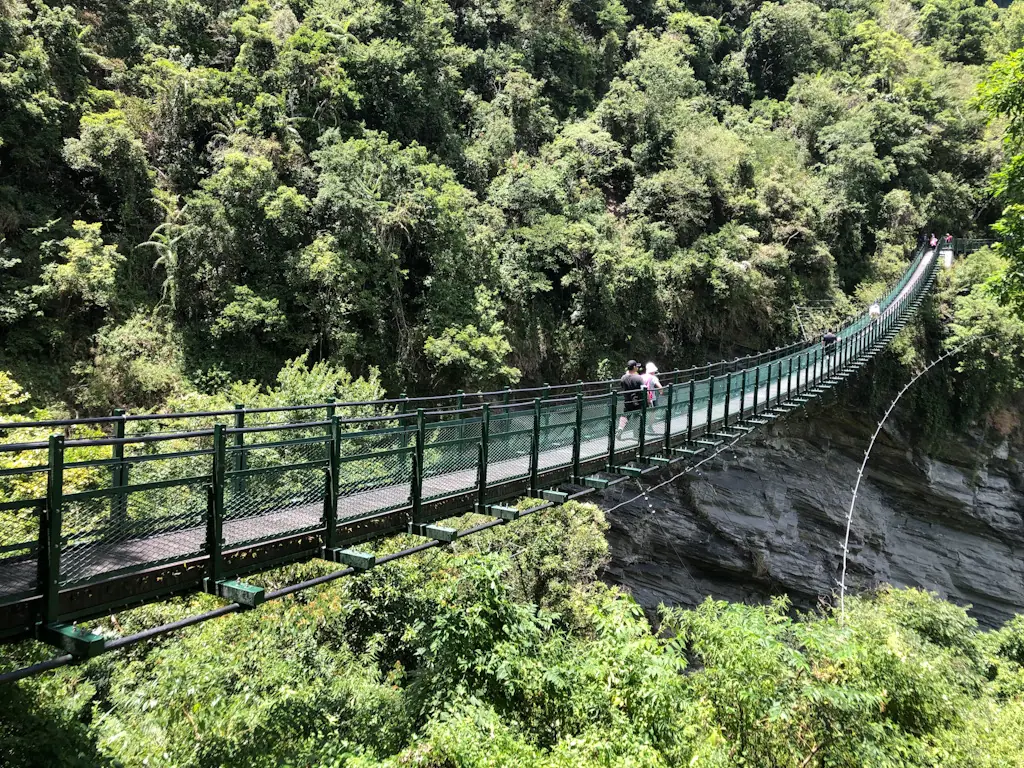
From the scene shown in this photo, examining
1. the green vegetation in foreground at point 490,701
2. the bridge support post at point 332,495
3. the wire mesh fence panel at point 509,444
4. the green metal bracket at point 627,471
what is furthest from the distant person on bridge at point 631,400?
the bridge support post at point 332,495

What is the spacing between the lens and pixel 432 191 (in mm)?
12828

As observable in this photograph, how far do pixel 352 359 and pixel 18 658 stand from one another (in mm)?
7686

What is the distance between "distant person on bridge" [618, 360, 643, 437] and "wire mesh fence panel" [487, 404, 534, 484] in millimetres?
1887

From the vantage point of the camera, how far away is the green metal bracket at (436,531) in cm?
492

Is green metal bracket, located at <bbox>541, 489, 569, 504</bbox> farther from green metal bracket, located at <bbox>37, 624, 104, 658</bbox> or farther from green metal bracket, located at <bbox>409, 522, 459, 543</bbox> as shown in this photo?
green metal bracket, located at <bbox>37, 624, 104, 658</bbox>

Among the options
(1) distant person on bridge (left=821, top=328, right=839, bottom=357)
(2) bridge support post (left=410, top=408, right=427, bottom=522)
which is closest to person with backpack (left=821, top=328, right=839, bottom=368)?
(1) distant person on bridge (left=821, top=328, right=839, bottom=357)

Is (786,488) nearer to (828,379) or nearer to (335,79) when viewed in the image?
(828,379)

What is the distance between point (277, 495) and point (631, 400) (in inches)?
197

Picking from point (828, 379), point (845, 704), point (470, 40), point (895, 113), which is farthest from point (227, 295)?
point (895, 113)

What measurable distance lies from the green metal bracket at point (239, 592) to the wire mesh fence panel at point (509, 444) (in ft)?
8.92

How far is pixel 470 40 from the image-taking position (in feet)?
70.4

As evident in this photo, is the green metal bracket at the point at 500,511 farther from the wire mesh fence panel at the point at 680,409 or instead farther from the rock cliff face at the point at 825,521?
the rock cliff face at the point at 825,521

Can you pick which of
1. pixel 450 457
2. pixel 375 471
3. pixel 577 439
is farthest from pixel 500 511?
pixel 577 439

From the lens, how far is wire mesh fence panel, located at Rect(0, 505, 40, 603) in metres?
2.91
